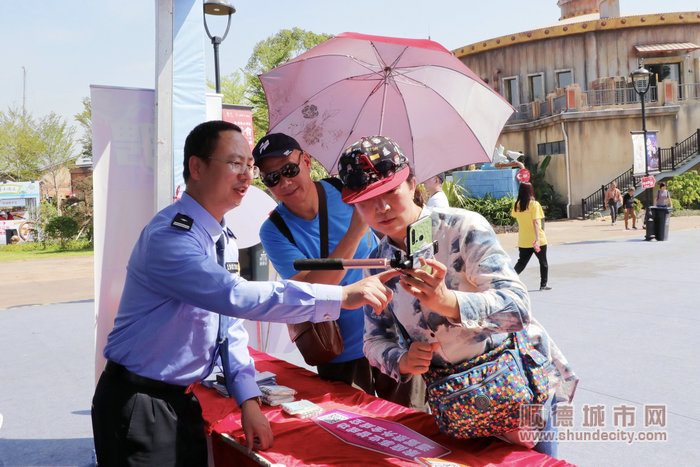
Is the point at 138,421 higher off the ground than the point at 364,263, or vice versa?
the point at 364,263

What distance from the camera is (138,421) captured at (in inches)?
77.1

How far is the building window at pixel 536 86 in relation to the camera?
32.5 metres

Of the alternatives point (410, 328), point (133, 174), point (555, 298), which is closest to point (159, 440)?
point (410, 328)

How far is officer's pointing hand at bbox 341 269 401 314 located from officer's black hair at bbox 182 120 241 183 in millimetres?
713

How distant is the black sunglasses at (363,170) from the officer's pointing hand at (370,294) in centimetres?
30

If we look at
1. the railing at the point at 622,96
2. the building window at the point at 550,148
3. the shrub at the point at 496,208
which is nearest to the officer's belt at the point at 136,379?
the shrub at the point at 496,208

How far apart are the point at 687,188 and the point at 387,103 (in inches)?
1093

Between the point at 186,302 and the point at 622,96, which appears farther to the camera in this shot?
the point at 622,96

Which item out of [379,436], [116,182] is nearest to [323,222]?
[379,436]

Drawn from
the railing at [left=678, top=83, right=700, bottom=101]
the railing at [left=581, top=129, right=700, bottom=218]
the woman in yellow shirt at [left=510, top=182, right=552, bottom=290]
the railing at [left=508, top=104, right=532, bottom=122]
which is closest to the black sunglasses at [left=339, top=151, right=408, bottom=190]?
the woman in yellow shirt at [left=510, top=182, right=552, bottom=290]

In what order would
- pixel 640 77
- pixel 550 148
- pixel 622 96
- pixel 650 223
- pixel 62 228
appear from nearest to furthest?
pixel 650 223 → pixel 640 77 → pixel 62 228 → pixel 622 96 → pixel 550 148

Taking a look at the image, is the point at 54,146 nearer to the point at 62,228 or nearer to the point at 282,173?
the point at 62,228

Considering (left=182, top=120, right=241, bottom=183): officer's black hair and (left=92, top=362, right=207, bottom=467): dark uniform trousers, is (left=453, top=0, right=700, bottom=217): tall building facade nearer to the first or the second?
(left=182, top=120, right=241, bottom=183): officer's black hair

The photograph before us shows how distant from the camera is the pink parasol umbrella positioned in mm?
3334
